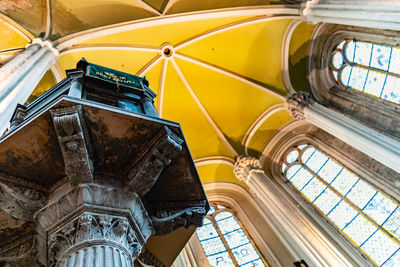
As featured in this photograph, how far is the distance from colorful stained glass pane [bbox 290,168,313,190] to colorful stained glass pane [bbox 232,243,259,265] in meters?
2.19

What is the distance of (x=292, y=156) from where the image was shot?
33.1ft

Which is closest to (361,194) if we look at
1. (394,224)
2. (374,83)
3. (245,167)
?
(394,224)

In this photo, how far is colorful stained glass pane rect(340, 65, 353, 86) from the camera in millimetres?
8797

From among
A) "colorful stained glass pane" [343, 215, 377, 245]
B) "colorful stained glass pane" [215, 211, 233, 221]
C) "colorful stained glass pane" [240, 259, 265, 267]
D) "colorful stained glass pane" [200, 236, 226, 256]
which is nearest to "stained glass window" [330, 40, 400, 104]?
"colorful stained glass pane" [343, 215, 377, 245]

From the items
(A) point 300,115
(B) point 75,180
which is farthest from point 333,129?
(B) point 75,180

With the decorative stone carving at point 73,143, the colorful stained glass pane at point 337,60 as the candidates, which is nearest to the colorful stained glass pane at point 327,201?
the colorful stained glass pane at point 337,60

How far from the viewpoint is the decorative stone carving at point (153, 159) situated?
2.92 meters

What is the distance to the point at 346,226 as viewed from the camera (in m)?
7.32

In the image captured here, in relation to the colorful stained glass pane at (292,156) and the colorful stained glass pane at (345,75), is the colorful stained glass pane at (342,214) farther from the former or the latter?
the colorful stained glass pane at (345,75)

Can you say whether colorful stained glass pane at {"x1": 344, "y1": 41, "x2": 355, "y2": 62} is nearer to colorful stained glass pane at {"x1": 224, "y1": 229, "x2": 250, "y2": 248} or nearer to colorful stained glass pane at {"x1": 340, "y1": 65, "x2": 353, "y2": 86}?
colorful stained glass pane at {"x1": 340, "y1": 65, "x2": 353, "y2": 86}

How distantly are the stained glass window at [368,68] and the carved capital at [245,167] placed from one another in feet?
10.9

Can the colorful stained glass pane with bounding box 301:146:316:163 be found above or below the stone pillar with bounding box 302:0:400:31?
above

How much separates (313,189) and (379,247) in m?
2.35

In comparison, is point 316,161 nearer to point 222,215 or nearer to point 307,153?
point 307,153
